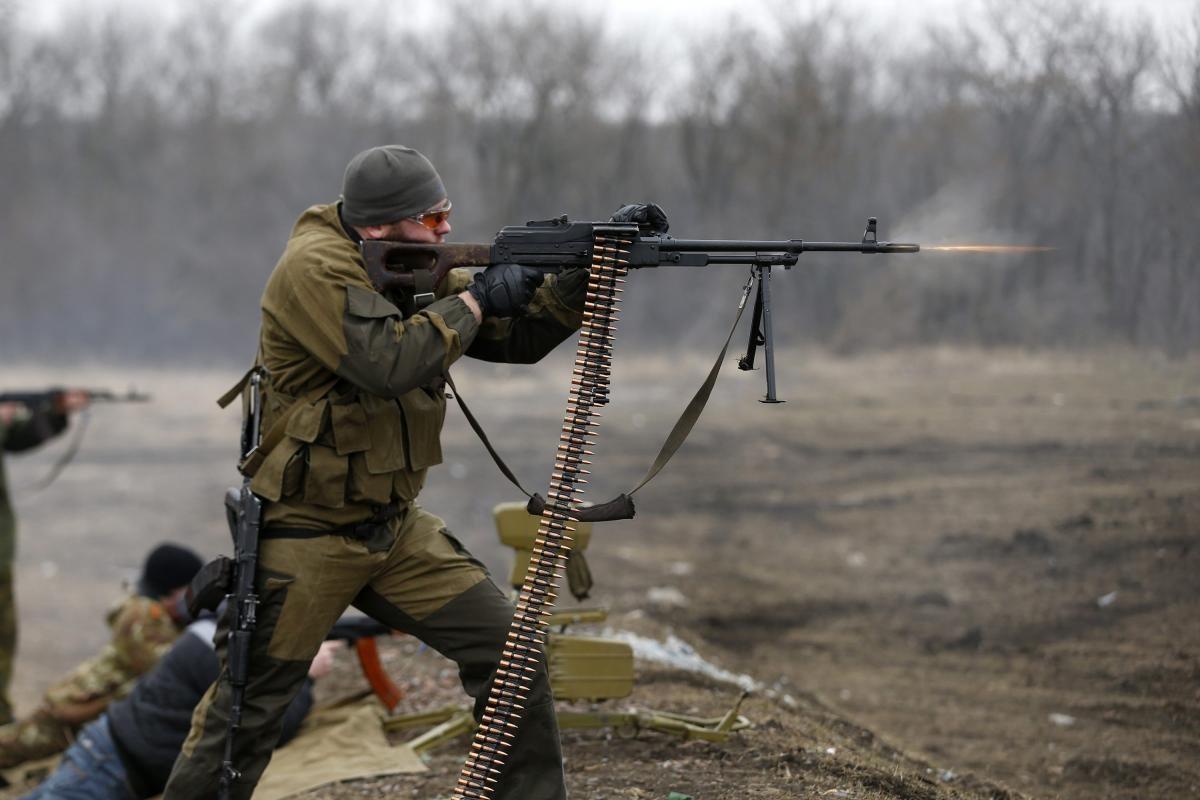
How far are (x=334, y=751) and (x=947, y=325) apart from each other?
9263mm

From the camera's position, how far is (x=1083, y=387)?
10.9 m

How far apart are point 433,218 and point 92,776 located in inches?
125

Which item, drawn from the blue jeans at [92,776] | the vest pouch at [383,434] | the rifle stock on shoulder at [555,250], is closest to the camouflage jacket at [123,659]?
the blue jeans at [92,776]

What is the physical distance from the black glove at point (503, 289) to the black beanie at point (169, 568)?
121 inches

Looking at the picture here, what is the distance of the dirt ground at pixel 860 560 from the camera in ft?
19.7

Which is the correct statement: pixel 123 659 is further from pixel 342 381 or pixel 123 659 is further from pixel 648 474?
→ pixel 648 474

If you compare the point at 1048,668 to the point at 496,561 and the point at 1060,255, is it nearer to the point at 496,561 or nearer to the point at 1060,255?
the point at 1060,255

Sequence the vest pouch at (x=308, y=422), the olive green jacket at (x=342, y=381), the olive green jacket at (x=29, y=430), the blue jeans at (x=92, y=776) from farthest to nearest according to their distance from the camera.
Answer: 1. the olive green jacket at (x=29, y=430)
2. the blue jeans at (x=92, y=776)
3. the vest pouch at (x=308, y=422)
4. the olive green jacket at (x=342, y=381)

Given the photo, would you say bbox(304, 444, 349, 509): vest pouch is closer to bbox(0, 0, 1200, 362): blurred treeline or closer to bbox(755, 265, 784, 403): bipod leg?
bbox(755, 265, 784, 403): bipod leg

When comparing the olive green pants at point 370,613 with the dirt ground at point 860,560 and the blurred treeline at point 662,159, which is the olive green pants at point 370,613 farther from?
the blurred treeline at point 662,159

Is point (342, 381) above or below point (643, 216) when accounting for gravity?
below

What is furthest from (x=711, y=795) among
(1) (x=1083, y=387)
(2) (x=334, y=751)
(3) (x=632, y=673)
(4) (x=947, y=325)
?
(4) (x=947, y=325)

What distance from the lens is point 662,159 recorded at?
728 inches

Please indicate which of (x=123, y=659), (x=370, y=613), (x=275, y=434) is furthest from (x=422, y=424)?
(x=123, y=659)
